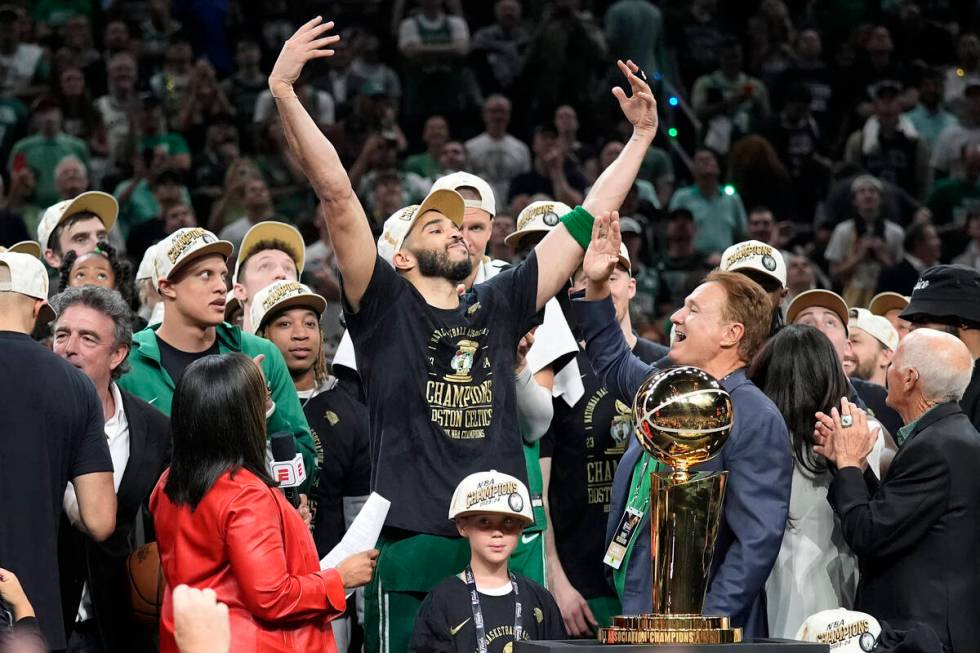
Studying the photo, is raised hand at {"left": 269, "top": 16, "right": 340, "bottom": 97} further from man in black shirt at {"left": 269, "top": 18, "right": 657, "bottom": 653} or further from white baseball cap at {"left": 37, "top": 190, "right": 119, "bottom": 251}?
white baseball cap at {"left": 37, "top": 190, "right": 119, "bottom": 251}

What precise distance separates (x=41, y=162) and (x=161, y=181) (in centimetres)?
104

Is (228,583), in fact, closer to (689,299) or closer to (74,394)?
(74,394)

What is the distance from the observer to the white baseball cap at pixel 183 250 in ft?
19.6

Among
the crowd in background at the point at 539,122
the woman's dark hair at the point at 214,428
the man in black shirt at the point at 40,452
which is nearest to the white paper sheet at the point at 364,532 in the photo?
the woman's dark hair at the point at 214,428

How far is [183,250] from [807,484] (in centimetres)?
257

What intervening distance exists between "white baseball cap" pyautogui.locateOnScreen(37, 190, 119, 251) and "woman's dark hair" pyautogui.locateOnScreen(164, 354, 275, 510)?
2.80 meters

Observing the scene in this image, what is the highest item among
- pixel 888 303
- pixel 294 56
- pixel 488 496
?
pixel 294 56

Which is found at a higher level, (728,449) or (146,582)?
(728,449)

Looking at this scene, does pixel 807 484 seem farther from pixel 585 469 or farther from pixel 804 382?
pixel 585 469

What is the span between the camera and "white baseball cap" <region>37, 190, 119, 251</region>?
721cm

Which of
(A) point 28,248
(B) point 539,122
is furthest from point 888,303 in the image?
(B) point 539,122

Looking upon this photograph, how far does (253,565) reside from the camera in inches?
176

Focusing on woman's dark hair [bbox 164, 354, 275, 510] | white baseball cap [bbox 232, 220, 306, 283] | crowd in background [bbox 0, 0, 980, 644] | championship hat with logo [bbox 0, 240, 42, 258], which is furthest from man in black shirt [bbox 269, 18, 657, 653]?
crowd in background [bbox 0, 0, 980, 644]

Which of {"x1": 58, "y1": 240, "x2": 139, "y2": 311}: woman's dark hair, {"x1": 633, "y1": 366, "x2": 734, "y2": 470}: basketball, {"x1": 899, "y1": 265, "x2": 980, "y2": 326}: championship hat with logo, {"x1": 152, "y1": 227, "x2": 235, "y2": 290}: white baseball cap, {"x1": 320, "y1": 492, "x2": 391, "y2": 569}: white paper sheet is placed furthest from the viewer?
{"x1": 58, "y1": 240, "x2": 139, "y2": 311}: woman's dark hair
